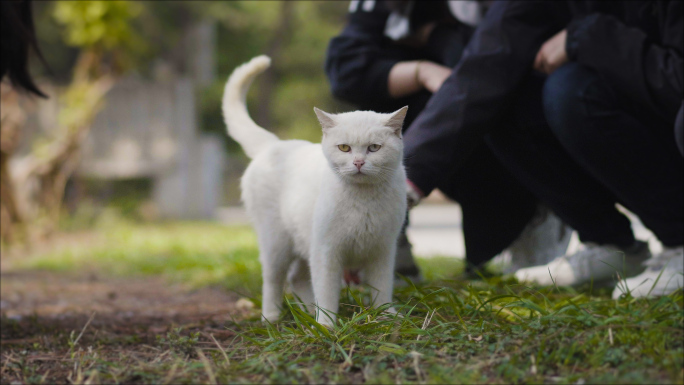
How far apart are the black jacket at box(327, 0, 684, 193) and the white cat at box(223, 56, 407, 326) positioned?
0.35 meters

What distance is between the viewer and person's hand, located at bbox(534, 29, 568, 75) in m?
2.29

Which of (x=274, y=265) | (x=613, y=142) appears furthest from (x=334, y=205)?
(x=613, y=142)

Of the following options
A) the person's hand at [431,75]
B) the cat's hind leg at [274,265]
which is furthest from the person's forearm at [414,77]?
the cat's hind leg at [274,265]

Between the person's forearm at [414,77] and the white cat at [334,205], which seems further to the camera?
the person's forearm at [414,77]

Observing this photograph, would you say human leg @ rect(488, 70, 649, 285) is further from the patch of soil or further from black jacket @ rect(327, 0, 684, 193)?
the patch of soil

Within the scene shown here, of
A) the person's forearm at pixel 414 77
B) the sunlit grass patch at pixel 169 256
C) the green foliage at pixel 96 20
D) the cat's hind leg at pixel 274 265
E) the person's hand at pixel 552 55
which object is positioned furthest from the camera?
the green foliage at pixel 96 20

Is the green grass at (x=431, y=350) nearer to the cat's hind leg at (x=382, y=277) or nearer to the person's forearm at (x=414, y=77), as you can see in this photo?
the cat's hind leg at (x=382, y=277)

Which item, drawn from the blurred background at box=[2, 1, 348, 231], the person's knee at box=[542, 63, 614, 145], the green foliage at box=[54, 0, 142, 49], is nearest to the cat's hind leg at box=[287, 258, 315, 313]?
the person's knee at box=[542, 63, 614, 145]

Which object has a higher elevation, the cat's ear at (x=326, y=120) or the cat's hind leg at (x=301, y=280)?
the cat's ear at (x=326, y=120)

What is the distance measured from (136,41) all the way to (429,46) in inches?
180

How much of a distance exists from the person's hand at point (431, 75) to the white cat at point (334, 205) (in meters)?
0.60

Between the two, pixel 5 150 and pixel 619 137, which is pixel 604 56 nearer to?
pixel 619 137

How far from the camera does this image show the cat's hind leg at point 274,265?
6.59ft

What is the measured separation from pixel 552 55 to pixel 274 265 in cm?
124
